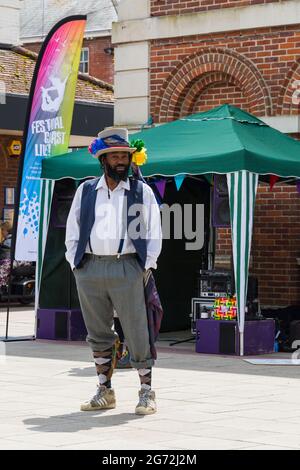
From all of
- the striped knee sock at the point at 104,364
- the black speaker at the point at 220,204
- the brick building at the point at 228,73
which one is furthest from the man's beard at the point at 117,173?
the brick building at the point at 228,73

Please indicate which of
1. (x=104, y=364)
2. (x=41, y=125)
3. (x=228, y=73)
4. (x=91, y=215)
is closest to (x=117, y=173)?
(x=91, y=215)

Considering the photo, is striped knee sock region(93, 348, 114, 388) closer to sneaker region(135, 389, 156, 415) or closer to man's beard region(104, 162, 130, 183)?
sneaker region(135, 389, 156, 415)

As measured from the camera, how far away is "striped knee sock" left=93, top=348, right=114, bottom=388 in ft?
29.0

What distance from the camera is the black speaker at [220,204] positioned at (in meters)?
13.8

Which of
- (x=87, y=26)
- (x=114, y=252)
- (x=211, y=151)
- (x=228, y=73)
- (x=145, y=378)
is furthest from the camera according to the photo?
(x=87, y=26)

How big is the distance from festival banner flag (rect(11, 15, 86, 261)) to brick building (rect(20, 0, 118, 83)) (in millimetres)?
25811

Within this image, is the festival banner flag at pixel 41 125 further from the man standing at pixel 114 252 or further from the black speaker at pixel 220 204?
the man standing at pixel 114 252

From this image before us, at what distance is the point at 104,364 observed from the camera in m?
8.83

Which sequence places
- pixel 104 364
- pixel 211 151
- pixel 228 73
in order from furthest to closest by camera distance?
pixel 228 73, pixel 211 151, pixel 104 364

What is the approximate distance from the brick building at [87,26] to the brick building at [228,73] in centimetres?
2290

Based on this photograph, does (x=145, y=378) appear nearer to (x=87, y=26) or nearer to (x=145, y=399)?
(x=145, y=399)

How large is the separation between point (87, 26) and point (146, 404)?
35821 millimetres
